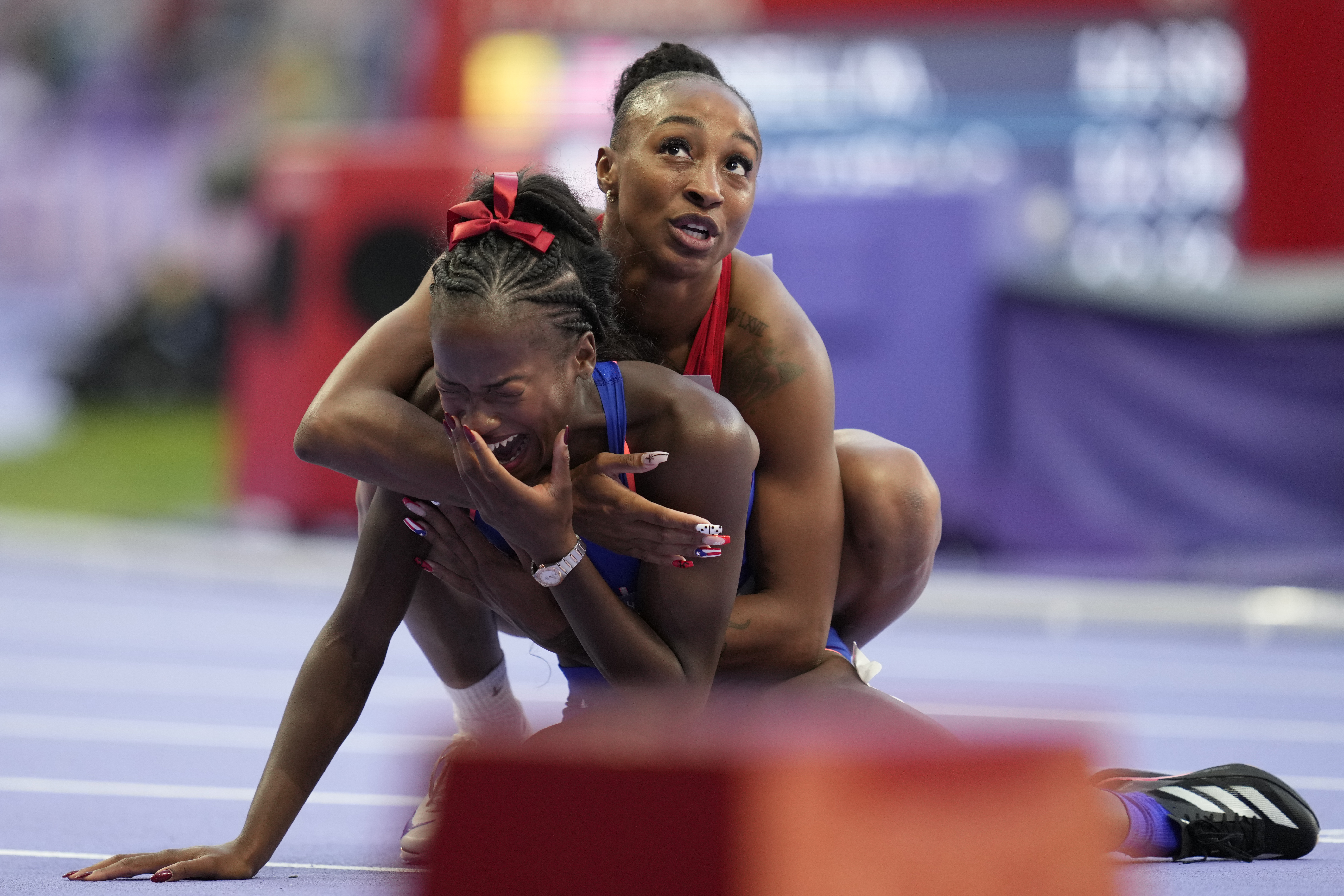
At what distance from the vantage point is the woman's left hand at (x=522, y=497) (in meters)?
2.21

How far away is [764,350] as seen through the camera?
8.83 feet

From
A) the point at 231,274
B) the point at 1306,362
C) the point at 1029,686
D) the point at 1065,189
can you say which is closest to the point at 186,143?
the point at 231,274

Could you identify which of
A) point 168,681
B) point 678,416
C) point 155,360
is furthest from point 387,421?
point 155,360

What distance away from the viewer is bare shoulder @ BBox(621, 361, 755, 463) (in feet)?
7.63

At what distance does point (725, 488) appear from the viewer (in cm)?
235

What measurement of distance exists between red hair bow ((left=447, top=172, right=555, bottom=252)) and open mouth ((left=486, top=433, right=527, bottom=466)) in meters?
0.27

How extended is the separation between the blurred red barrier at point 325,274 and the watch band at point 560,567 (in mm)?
6028

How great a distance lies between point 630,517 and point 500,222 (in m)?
0.46

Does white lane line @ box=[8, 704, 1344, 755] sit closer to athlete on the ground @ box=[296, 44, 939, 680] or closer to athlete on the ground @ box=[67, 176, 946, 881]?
athlete on the ground @ box=[67, 176, 946, 881]

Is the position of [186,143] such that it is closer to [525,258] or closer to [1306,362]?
[1306,362]

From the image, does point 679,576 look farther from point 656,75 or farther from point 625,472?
point 656,75

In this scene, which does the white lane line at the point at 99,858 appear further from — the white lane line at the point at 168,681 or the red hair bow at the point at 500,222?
the white lane line at the point at 168,681

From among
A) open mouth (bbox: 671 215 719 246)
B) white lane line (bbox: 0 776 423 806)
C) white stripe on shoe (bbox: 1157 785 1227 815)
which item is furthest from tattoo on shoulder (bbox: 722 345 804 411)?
white lane line (bbox: 0 776 423 806)

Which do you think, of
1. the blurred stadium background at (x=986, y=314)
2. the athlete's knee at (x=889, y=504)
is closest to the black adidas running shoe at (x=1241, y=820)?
the athlete's knee at (x=889, y=504)
